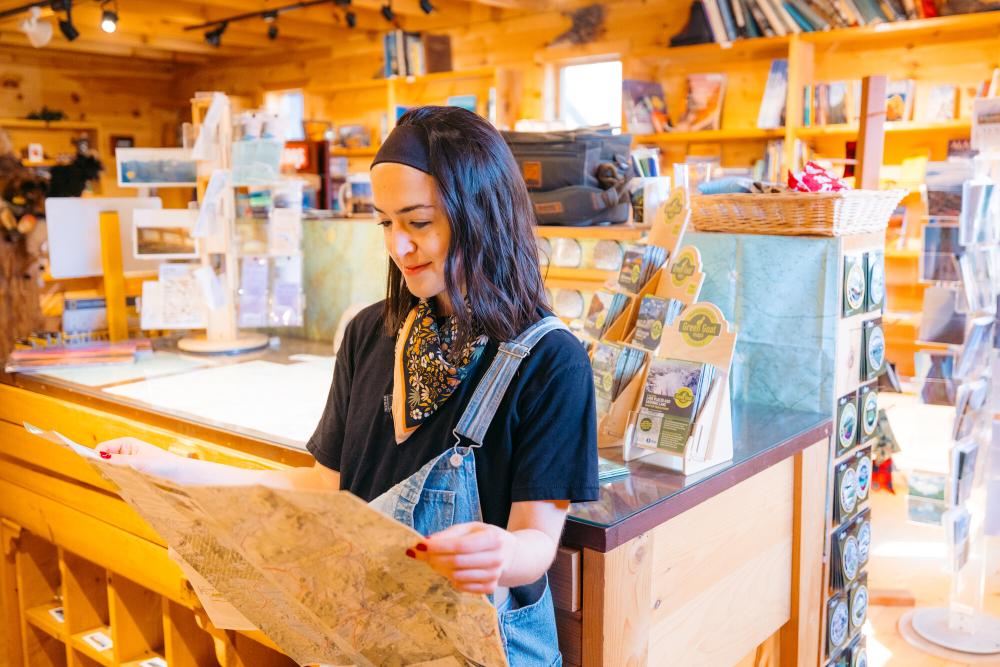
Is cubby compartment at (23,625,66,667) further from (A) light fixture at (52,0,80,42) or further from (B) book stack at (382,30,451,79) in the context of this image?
(B) book stack at (382,30,451,79)

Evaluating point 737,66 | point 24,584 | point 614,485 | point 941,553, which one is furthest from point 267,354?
point 737,66

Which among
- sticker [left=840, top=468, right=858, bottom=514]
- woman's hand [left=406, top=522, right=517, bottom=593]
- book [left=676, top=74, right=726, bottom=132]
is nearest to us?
woman's hand [left=406, top=522, right=517, bottom=593]

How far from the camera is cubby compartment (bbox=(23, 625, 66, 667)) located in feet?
8.61

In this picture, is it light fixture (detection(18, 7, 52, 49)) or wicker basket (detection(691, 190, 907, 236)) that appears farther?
Result: light fixture (detection(18, 7, 52, 49))

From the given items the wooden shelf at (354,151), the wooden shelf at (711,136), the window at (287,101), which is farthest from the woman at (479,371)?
the window at (287,101)

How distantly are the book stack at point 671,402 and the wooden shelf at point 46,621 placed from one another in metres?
1.77

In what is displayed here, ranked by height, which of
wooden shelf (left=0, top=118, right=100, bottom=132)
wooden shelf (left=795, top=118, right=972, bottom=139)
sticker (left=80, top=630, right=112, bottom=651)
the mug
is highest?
wooden shelf (left=0, top=118, right=100, bottom=132)

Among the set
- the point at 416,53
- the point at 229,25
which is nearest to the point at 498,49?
the point at 416,53

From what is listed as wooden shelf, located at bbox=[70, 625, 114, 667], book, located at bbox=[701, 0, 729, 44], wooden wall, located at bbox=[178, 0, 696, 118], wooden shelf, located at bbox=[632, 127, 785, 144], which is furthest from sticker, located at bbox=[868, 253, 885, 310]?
wooden wall, located at bbox=[178, 0, 696, 118]

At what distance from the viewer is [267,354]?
9.13ft

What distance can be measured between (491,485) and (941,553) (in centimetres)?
335

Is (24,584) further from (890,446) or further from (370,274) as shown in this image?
(890,446)

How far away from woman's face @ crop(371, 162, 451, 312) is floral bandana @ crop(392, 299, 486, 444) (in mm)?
63

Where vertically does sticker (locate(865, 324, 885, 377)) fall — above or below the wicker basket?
below
